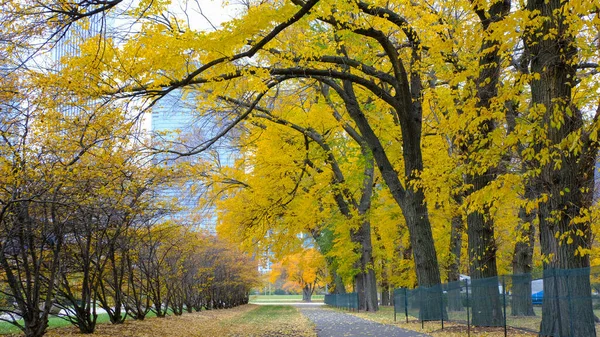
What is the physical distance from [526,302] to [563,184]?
3.72 m

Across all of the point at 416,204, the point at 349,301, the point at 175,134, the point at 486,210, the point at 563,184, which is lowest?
the point at 349,301

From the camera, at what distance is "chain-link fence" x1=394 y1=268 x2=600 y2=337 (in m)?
8.18

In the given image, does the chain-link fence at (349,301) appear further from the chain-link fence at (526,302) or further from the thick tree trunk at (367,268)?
the chain-link fence at (526,302)

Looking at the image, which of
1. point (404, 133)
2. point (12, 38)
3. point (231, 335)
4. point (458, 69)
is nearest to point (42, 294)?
point (231, 335)

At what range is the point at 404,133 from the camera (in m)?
14.0

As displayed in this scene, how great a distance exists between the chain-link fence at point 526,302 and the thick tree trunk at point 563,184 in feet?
0.05

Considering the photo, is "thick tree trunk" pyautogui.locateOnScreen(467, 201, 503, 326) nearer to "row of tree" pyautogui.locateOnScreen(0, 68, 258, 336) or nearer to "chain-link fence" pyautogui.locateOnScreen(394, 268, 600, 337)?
"chain-link fence" pyautogui.locateOnScreen(394, 268, 600, 337)

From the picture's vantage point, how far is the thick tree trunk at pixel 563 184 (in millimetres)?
8258

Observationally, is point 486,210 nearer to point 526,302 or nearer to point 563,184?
point 526,302

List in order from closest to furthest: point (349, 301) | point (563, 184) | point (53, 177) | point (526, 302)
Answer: point (563, 184) < point (53, 177) < point (526, 302) < point (349, 301)

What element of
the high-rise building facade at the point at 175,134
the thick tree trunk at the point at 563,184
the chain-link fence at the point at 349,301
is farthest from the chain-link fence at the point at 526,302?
the chain-link fence at the point at 349,301

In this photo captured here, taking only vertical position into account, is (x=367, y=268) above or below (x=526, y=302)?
above

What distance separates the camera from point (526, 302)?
11367 mm

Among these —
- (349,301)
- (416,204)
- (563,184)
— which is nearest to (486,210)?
(416,204)
